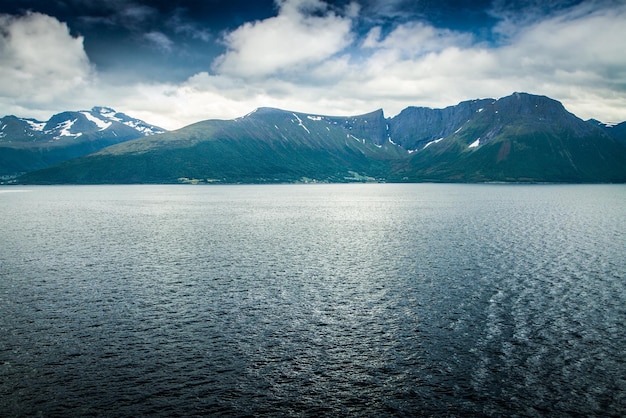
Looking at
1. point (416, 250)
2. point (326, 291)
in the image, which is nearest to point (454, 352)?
point (326, 291)

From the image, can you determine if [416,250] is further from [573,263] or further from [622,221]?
[622,221]

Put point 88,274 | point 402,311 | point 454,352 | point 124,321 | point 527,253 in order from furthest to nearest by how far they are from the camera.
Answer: point 527,253, point 88,274, point 402,311, point 124,321, point 454,352

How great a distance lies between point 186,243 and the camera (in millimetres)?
85750

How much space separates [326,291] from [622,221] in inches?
4353

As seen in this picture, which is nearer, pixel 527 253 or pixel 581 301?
pixel 581 301

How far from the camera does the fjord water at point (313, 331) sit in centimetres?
2673

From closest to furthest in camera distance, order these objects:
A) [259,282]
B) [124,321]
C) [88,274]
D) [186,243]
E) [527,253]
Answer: [124,321], [259,282], [88,274], [527,253], [186,243]

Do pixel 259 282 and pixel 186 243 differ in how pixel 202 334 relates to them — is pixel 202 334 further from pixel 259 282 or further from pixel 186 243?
pixel 186 243

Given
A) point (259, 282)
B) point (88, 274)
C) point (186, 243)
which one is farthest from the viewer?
point (186, 243)

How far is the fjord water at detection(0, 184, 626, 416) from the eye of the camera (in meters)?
26.7

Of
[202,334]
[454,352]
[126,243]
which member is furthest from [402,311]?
[126,243]

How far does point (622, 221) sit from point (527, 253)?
68.3 metres

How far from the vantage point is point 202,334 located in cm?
3703

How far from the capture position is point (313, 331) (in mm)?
37781
